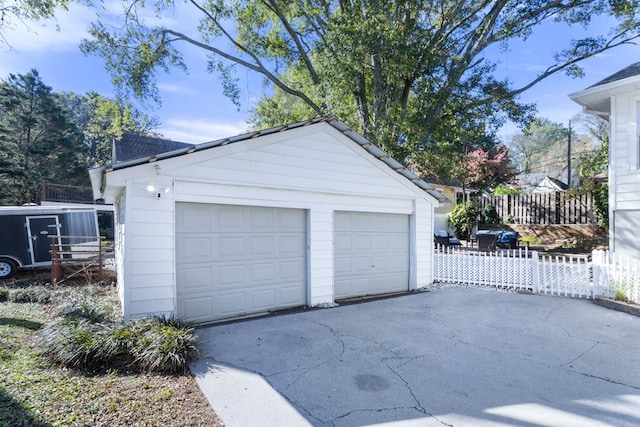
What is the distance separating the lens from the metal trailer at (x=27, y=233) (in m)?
10.8

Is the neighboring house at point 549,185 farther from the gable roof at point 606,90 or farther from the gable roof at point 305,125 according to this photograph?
the gable roof at point 305,125

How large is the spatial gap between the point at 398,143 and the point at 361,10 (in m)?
4.21

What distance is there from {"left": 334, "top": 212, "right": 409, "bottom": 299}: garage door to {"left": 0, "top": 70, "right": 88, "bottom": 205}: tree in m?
24.0

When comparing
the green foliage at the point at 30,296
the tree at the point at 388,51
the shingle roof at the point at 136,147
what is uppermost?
the tree at the point at 388,51

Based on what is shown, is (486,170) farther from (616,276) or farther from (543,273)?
(616,276)

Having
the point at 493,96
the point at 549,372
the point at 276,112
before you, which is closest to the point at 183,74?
the point at 276,112

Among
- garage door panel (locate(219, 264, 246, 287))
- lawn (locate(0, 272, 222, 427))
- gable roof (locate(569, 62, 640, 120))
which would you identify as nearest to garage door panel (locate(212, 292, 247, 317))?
garage door panel (locate(219, 264, 246, 287))

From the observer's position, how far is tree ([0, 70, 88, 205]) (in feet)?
71.5

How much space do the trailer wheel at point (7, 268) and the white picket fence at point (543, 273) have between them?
13.1m

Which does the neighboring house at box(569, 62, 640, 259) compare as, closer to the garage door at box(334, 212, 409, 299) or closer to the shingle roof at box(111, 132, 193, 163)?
the garage door at box(334, 212, 409, 299)

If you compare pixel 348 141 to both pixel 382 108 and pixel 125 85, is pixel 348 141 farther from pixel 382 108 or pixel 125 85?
pixel 125 85

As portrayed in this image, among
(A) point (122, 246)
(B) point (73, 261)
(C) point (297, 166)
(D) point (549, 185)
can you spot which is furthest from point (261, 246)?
(D) point (549, 185)

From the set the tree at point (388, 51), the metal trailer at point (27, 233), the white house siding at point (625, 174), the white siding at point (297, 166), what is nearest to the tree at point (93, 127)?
the tree at point (388, 51)

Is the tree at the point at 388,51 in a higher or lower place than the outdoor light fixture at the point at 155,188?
higher
